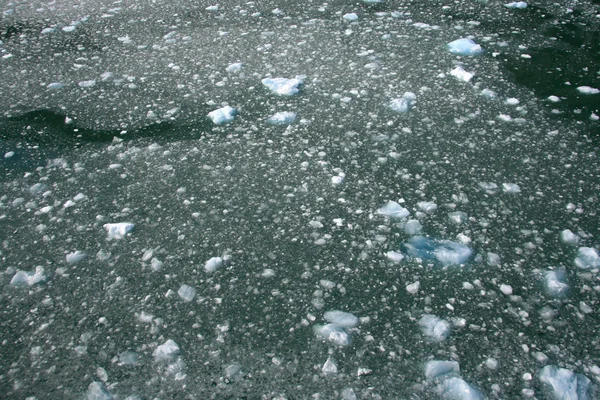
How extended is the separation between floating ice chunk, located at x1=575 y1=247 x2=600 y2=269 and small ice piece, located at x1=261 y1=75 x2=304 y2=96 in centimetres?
180

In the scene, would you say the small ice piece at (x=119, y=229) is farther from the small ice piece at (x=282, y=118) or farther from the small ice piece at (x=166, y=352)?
the small ice piece at (x=282, y=118)

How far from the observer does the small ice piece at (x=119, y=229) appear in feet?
7.02

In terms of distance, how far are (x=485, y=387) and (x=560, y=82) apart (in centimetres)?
222

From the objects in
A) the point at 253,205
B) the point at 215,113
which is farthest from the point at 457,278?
the point at 215,113

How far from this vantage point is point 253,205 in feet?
7.37

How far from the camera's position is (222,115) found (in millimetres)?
2822

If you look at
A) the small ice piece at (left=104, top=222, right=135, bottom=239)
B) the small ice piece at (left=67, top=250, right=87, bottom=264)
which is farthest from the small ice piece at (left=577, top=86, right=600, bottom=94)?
the small ice piece at (left=67, top=250, right=87, bottom=264)

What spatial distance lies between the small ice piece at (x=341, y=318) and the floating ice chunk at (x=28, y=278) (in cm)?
118

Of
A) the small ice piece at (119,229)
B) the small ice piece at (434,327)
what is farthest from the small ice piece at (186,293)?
the small ice piece at (434,327)

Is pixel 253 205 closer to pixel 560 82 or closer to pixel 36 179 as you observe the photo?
pixel 36 179

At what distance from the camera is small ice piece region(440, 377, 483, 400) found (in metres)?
1.51

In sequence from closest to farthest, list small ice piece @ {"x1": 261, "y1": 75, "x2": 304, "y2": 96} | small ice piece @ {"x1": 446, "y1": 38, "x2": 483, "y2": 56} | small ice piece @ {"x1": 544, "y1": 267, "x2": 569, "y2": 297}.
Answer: small ice piece @ {"x1": 544, "y1": 267, "x2": 569, "y2": 297} < small ice piece @ {"x1": 261, "y1": 75, "x2": 304, "y2": 96} < small ice piece @ {"x1": 446, "y1": 38, "x2": 483, "y2": 56}

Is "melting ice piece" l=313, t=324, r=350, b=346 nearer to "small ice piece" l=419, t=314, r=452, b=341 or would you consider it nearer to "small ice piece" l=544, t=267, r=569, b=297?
"small ice piece" l=419, t=314, r=452, b=341

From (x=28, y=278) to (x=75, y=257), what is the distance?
0.63 ft
